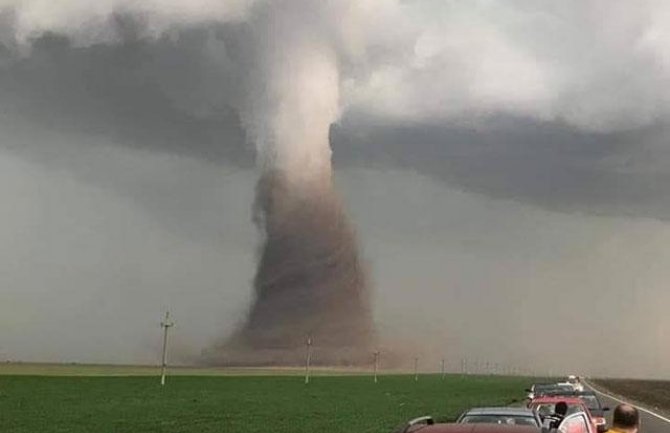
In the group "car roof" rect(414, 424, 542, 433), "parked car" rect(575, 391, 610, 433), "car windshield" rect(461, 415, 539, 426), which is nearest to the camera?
"car roof" rect(414, 424, 542, 433)

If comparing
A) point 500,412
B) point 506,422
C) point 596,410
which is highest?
point 500,412

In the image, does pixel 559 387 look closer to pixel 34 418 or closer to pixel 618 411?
pixel 618 411

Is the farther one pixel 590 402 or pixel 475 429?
pixel 590 402

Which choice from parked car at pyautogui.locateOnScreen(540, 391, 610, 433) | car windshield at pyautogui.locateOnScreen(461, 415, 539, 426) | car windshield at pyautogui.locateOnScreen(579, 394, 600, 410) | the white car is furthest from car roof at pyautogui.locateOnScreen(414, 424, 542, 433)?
the white car

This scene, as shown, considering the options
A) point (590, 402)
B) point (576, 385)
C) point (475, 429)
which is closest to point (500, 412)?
point (475, 429)

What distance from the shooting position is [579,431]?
14758 mm

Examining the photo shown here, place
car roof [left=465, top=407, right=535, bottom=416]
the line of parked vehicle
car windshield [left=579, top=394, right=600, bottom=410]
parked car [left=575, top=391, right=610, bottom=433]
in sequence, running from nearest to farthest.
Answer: the line of parked vehicle < car roof [left=465, top=407, right=535, bottom=416] < parked car [left=575, top=391, right=610, bottom=433] < car windshield [left=579, top=394, right=600, bottom=410]

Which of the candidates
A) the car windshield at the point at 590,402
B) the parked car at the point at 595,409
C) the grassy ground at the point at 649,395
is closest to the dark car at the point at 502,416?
the parked car at the point at 595,409

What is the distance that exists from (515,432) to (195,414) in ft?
184

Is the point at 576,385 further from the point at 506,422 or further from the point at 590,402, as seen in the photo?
the point at 506,422

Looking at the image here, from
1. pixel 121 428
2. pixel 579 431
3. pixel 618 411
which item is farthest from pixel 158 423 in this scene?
pixel 618 411

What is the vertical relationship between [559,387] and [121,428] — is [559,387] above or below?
above

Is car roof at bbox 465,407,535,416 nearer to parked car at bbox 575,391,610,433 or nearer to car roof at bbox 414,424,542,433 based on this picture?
car roof at bbox 414,424,542,433

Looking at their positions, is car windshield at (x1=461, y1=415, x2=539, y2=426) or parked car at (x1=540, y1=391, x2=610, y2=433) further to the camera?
parked car at (x1=540, y1=391, x2=610, y2=433)
